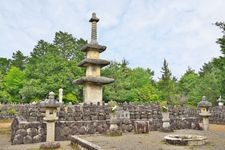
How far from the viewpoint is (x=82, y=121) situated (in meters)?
17.6

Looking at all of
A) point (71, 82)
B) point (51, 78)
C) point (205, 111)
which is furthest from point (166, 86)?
point (205, 111)

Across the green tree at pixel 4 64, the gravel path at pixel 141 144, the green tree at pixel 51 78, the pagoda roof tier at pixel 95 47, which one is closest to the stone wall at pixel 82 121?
the gravel path at pixel 141 144

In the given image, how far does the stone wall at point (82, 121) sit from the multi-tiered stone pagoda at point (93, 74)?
8.83m

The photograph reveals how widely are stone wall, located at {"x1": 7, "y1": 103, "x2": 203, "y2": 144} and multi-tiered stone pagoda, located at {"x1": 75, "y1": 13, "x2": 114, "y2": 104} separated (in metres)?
8.83

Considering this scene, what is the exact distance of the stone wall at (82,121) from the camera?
15616mm

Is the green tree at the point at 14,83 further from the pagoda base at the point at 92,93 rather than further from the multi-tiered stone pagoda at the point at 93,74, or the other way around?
the pagoda base at the point at 92,93

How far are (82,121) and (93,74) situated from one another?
13.1 meters

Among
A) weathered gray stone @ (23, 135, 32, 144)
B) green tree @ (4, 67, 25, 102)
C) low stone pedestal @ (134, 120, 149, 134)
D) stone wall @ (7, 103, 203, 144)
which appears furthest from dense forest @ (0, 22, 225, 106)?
weathered gray stone @ (23, 135, 32, 144)

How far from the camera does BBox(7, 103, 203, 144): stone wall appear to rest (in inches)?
615

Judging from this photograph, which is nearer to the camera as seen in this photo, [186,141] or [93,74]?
[186,141]

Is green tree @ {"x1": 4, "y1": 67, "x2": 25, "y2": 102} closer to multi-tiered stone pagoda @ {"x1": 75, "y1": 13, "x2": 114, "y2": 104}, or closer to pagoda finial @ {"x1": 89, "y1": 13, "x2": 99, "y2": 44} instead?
multi-tiered stone pagoda @ {"x1": 75, "y1": 13, "x2": 114, "y2": 104}

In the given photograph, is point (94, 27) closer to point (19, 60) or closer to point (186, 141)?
point (186, 141)

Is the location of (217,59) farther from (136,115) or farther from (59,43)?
(59,43)

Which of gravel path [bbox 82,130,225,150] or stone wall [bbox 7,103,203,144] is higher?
stone wall [bbox 7,103,203,144]
